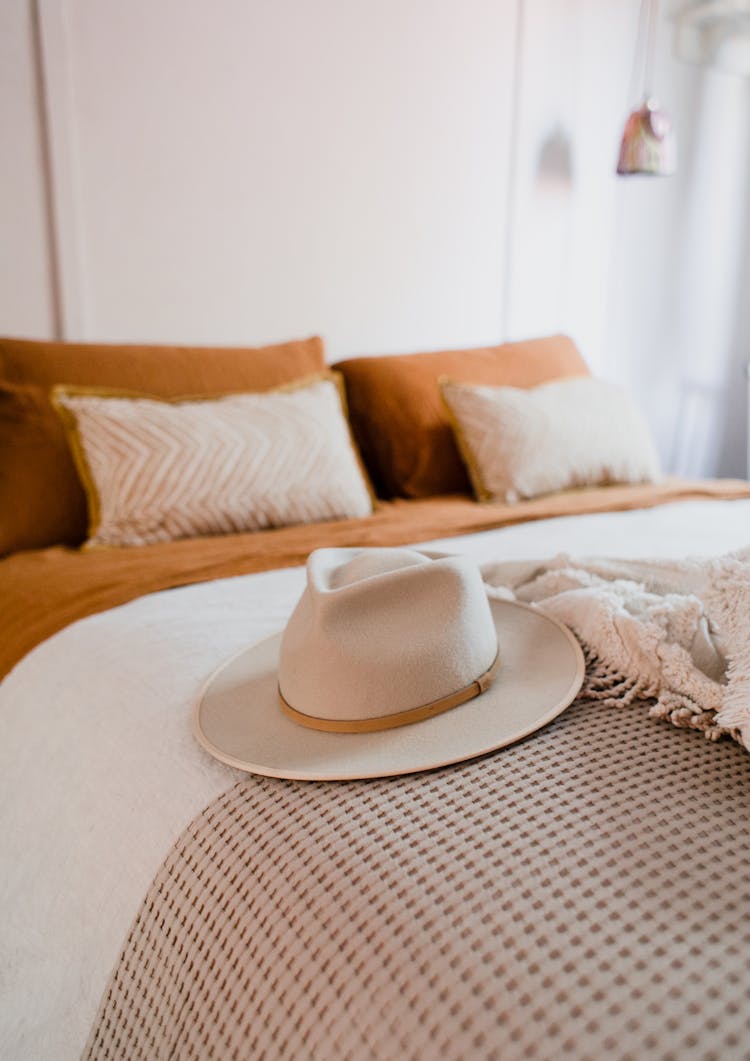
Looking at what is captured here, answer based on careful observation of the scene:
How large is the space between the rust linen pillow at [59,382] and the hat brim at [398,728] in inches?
31.6

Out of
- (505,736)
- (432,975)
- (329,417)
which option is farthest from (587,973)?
(329,417)

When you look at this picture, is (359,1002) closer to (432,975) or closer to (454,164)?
(432,975)

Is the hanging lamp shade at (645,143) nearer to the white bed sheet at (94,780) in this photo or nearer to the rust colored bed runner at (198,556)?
the rust colored bed runner at (198,556)

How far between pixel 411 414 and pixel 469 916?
64.6 inches

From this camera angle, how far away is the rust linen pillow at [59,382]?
169 centimetres

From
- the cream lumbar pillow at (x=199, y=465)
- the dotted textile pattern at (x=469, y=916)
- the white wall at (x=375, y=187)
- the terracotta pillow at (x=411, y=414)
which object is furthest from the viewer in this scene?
the terracotta pillow at (x=411, y=414)

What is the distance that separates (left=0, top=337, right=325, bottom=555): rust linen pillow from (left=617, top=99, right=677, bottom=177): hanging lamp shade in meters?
1.35

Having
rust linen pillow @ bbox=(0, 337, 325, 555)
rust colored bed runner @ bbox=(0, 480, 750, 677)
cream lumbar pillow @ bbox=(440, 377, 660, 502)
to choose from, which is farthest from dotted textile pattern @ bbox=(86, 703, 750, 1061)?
cream lumbar pillow @ bbox=(440, 377, 660, 502)

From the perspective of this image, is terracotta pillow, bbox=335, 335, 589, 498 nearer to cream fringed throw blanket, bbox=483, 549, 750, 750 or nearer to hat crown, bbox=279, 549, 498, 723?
cream fringed throw blanket, bbox=483, 549, 750, 750

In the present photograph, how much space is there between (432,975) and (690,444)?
10.6 feet

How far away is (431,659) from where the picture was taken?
0.88 m

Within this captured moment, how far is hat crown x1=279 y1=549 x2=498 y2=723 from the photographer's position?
0.87 meters

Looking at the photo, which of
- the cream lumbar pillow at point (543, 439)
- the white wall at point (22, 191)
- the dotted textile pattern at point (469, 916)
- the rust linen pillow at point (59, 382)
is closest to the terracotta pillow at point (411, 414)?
the cream lumbar pillow at point (543, 439)

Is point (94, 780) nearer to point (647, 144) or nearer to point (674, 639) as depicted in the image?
point (674, 639)
